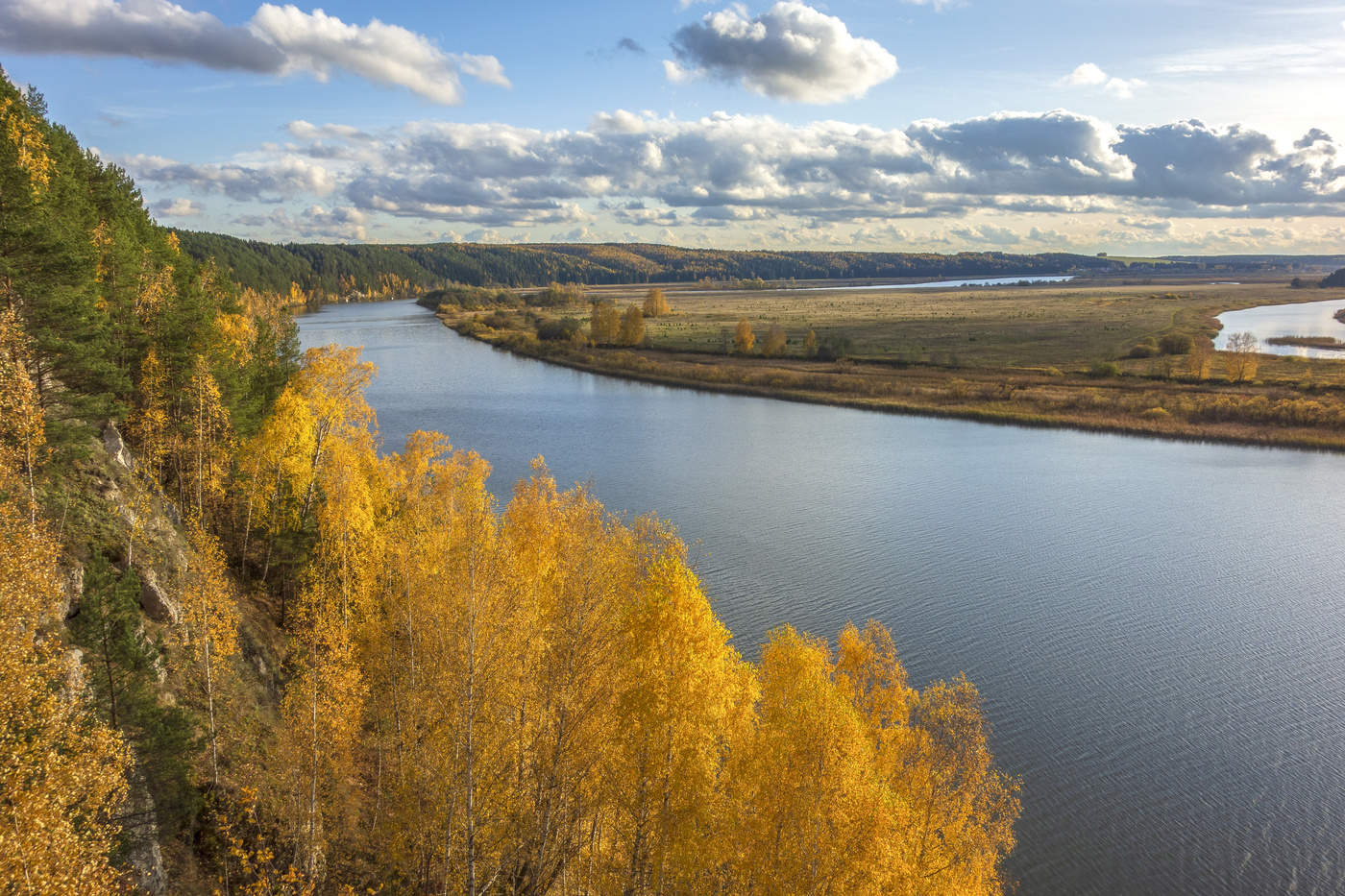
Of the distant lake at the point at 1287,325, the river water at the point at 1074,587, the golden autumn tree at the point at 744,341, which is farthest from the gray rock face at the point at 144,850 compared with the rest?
the distant lake at the point at 1287,325

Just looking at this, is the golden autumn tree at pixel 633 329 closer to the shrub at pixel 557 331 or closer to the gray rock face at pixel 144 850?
the shrub at pixel 557 331

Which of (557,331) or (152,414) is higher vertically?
(557,331)

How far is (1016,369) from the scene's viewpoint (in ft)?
295

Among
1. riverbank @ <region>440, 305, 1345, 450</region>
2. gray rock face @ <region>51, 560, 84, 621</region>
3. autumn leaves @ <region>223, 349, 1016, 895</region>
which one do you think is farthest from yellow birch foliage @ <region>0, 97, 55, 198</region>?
riverbank @ <region>440, 305, 1345, 450</region>

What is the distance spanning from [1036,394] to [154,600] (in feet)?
248

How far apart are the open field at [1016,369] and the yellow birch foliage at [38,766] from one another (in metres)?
71.4

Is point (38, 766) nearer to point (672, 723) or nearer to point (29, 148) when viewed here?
point (672, 723)

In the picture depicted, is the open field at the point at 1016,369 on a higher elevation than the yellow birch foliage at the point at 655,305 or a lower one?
lower

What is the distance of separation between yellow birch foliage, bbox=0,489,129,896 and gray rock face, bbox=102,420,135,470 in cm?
1052

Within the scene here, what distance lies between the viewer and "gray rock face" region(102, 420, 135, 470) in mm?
20031

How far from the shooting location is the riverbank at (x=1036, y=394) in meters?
64.1

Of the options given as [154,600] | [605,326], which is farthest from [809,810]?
[605,326]

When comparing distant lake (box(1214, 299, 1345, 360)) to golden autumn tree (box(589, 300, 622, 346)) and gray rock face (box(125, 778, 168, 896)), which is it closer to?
golden autumn tree (box(589, 300, 622, 346))

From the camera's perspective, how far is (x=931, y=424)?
69.7m
